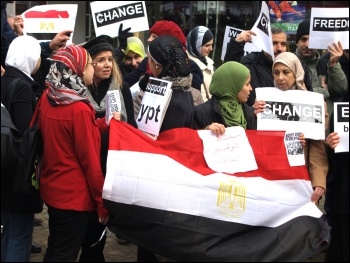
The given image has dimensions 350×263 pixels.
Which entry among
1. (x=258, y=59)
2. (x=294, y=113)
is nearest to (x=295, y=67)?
(x=294, y=113)

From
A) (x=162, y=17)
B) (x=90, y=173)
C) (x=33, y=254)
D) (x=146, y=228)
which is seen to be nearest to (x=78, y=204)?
(x=90, y=173)

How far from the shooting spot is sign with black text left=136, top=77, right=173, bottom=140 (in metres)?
4.69

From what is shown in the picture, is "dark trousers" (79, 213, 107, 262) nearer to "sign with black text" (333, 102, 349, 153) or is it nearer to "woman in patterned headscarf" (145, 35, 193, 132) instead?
"woman in patterned headscarf" (145, 35, 193, 132)

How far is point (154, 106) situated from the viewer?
4.75m

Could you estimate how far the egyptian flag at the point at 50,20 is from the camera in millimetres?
7516

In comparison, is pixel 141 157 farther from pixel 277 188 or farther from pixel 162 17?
pixel 162 17

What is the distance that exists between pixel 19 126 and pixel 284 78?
86.2 inches

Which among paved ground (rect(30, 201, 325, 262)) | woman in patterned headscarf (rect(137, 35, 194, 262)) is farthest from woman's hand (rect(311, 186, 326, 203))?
paved ground (rect(30, 201, 325, 262))

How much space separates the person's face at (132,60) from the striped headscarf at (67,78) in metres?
2.91

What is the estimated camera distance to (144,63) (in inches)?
256

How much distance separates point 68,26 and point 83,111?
3.48m

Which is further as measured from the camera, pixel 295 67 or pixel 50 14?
pixel 50 14

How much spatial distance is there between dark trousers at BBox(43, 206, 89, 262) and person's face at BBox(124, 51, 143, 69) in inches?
126

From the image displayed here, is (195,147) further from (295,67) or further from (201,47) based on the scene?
(201,47)
